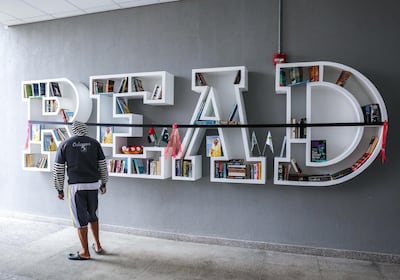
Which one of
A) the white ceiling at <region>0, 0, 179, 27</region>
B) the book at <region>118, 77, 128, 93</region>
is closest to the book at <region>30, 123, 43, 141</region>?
the book at <region>118, 77, 128, 93</region>

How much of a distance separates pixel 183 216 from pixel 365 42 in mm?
3011

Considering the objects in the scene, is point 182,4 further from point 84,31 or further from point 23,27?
point 23,27

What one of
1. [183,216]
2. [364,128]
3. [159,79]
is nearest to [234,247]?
[183,216]

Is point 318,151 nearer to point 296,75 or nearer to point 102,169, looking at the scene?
point 296,75

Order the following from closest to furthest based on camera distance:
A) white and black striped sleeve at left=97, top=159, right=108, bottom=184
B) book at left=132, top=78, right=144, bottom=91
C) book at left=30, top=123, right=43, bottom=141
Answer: white and black striped sleeve at left=97, top=159, right=108, bottom=184 < book at left=132, top=78, right=144, bottom=91 < book at left=30, top=123, right=43, bottom=141

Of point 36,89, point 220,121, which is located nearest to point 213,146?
point 220,121

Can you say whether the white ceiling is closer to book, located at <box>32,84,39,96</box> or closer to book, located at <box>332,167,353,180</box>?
book, located at <box>32,84,39,96</box>

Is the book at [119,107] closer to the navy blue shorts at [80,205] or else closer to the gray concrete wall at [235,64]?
the gray concrete wall at [235,64]

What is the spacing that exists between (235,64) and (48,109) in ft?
9.21

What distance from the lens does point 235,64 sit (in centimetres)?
378

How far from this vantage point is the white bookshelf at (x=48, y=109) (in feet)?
14.2

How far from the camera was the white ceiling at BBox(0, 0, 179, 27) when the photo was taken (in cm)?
414

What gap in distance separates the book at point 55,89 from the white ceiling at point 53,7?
1082mm

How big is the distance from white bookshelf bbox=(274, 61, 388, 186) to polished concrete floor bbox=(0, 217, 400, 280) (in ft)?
2.92
